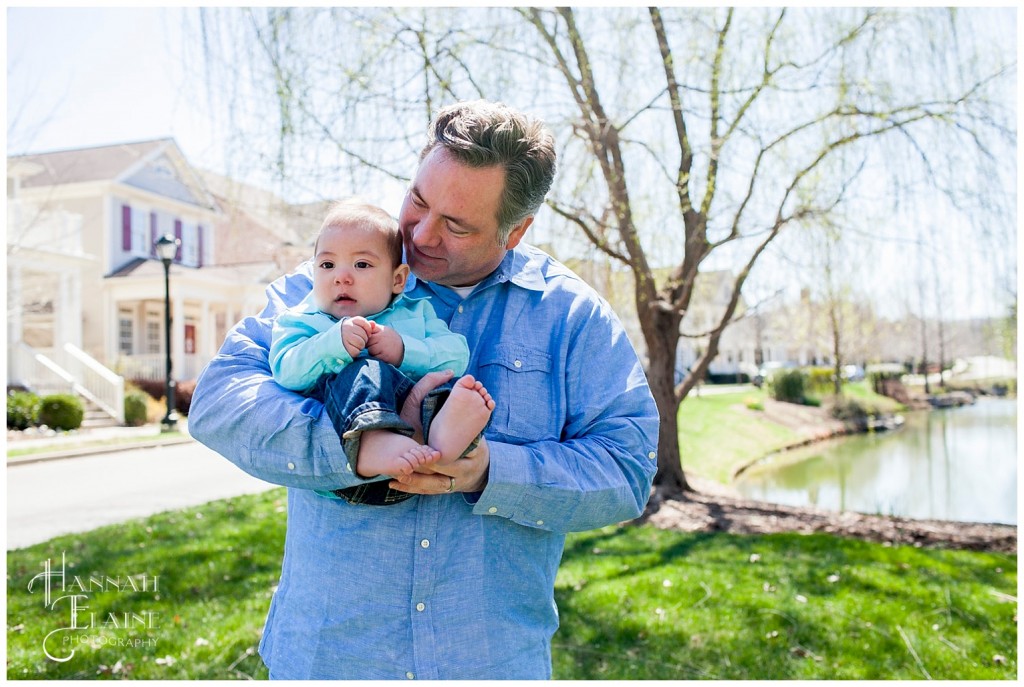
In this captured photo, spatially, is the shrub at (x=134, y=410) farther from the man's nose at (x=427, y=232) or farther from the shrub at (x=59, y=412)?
the man's nose at (x=427, y=232)

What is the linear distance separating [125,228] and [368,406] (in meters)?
24.4

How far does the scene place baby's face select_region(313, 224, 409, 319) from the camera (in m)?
1.71

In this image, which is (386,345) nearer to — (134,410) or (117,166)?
(134,410)

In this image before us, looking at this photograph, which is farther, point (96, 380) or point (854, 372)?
point (854, 372)

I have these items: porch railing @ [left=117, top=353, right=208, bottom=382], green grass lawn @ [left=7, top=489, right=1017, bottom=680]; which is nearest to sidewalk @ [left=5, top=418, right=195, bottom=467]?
porch railing @ [left=117, top=353, right=208, bottom=382]

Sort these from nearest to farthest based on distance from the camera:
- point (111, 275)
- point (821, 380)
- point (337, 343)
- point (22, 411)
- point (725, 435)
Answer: point (337, 343)
point (22, 411)
point (725, 435)
point (111, 275)
point (821, 380)

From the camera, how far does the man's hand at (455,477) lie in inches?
55.8

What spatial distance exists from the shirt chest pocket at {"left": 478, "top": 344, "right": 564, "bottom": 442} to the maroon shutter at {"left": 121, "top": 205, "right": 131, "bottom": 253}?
948 inches

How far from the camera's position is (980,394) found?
32.8 meters

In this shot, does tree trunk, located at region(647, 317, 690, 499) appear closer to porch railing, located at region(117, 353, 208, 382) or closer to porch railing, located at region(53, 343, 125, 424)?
porch railing, located at region(53, 343, 125, 424)

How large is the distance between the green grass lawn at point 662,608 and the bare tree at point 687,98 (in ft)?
9.89

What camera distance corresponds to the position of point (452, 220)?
5.33 feet

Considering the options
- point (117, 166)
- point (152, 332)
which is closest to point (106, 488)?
point (152, 332)

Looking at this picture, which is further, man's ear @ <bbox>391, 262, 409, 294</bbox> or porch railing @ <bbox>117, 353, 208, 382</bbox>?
porch railing @ <bbox>117, 353, 208, 382</bbox>
